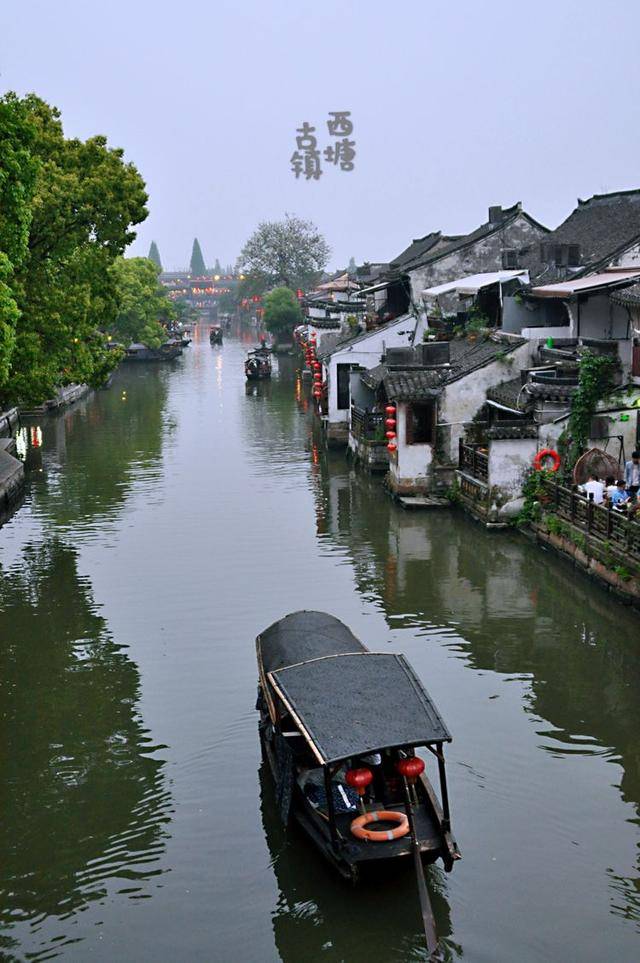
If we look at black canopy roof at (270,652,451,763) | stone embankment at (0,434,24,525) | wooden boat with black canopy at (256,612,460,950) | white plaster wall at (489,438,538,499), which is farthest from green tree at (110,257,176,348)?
wooden boat with black canopy at (256,612,460,950)

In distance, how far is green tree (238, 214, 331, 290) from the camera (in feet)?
365

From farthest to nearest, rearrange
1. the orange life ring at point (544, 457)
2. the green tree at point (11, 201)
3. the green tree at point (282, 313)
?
the green tree at point (282, 313) < the orange life ring at point (544, 457) < the green tree at point (11, 201)

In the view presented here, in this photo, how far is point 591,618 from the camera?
20.3 metres

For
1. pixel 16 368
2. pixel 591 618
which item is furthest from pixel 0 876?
pixel 16 368

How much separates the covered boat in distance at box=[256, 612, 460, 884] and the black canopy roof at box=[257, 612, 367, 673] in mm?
297

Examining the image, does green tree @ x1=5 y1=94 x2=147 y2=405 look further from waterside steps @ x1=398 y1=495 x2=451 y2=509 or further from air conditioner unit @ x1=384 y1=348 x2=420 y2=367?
waterside steps @ x1=398 y1=495 x2=451 y2=509

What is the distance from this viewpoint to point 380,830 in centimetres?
1100

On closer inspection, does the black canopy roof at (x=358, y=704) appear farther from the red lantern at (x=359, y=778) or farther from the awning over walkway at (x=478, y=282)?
the awning over walkway at (x=478, y=282)

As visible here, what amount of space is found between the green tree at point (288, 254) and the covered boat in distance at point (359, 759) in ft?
334

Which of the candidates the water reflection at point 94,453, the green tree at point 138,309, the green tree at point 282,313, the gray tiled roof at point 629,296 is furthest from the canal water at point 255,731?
the green tree at point 282,313

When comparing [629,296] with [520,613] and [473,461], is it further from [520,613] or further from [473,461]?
[520,613]

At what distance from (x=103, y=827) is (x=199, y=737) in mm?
2620

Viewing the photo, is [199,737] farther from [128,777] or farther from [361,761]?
[361,761]

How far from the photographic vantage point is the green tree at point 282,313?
98562 mm
